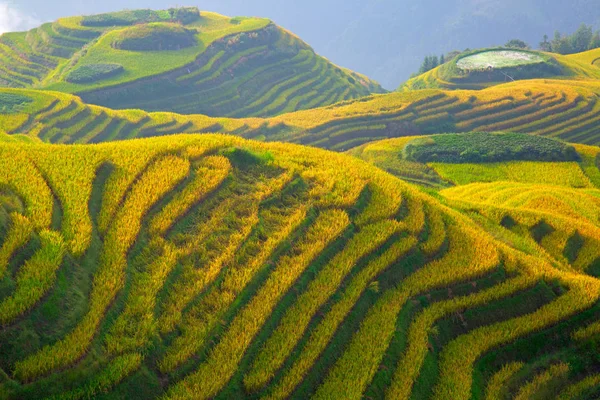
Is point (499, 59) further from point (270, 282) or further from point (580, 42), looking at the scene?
point (270, 282)

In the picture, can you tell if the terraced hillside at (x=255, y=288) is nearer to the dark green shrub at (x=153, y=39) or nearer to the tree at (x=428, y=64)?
the dark green shrub at (x=153, y=39)

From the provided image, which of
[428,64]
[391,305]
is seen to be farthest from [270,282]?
[428,64]

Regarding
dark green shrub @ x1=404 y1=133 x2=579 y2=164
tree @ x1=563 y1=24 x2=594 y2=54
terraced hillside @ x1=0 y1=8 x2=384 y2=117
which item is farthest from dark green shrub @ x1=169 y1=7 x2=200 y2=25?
tree @ x1=563 y1=24 x2=594 y2=54

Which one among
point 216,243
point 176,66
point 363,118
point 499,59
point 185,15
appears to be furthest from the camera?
point 185,15

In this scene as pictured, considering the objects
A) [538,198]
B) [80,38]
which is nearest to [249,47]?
[80,38]

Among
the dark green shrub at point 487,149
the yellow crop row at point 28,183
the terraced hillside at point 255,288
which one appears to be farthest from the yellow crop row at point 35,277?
the dark green shrub at point 487,149

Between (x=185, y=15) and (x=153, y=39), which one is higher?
(x=185, y=15)

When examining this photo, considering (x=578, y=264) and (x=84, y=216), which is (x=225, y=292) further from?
(x=578, y=264)

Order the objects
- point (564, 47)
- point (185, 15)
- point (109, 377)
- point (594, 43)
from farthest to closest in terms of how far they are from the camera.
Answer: point (564, 47) < point (594, 43) < point (185, 15) < point (109, 377)
